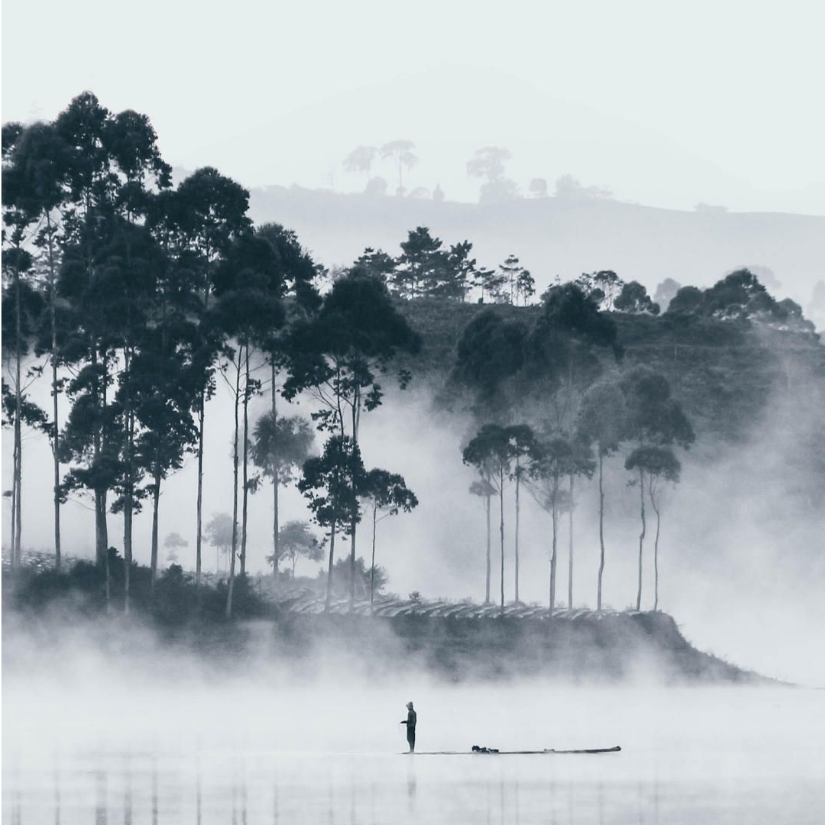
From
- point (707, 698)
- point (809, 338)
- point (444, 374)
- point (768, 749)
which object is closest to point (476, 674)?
point (707, 698)

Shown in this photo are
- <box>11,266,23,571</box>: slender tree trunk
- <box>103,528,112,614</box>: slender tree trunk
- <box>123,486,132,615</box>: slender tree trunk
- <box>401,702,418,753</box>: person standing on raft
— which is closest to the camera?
<box>11,266,23,571</box>: slender tree trunk

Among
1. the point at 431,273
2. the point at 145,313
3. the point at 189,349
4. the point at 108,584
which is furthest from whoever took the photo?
the point at 431,273

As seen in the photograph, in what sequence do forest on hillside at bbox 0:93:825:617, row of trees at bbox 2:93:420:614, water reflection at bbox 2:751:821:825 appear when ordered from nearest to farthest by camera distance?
water reflection at bbox 2:751:821:825 → forest on hillside at bbox 0:93:825:617 → row of trees at bbox 2:93:420:614

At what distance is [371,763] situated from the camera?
44656 mm

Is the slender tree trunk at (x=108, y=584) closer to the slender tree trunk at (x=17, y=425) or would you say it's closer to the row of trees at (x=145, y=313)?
the row of trees at (x=145, y=313)

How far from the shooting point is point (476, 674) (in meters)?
77.2

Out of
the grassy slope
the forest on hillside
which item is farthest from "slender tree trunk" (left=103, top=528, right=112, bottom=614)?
the grassy slope

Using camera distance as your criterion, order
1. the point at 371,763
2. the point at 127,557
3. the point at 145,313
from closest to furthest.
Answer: the point at 371,763
the point at 127,557
the point at 145,313

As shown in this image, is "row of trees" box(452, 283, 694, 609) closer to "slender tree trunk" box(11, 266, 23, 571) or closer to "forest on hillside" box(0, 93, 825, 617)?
"forest on hillside" box(0, 93, 825, 617)

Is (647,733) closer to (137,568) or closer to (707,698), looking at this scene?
(707,698)

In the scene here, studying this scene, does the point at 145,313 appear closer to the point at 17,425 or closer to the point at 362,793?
the point at 17,425

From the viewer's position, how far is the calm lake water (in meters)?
34.2

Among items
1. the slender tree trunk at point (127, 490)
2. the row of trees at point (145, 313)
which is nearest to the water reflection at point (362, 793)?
the slender tree trunk at point (127, 490)

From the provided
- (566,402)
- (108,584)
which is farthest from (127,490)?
(566,402)
